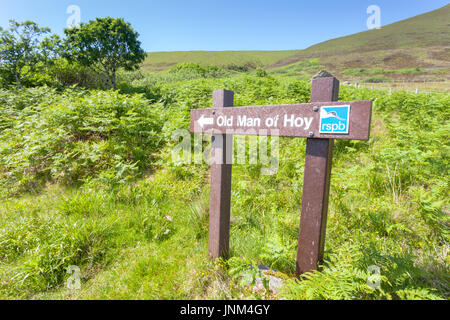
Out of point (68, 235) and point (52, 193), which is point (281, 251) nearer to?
point (68, 235)

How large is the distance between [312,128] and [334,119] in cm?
16

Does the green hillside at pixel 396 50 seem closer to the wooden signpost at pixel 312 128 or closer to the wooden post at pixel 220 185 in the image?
the wooden post at pixel 220 185

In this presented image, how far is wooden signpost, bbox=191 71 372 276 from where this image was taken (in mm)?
1391

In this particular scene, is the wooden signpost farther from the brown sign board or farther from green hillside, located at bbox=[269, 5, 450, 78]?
green hillside, located at bbox=[269, 5, 450, 78]

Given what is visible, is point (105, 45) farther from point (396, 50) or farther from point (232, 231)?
point (396, 50)

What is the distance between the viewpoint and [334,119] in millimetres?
1438

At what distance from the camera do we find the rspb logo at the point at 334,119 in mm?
1381

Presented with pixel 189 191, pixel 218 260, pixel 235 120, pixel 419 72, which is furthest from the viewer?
pixel 419 72

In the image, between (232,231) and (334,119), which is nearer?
(334,119)

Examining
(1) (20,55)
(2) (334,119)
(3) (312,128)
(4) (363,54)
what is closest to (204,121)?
(3) (312,128)

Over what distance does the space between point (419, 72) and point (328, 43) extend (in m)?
78.9

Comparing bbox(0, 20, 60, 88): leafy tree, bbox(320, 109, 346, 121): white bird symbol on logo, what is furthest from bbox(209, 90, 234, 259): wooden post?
bbox(0, 20, 60, 88): leafy tree

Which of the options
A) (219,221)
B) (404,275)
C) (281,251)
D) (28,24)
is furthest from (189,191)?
(28,24)
